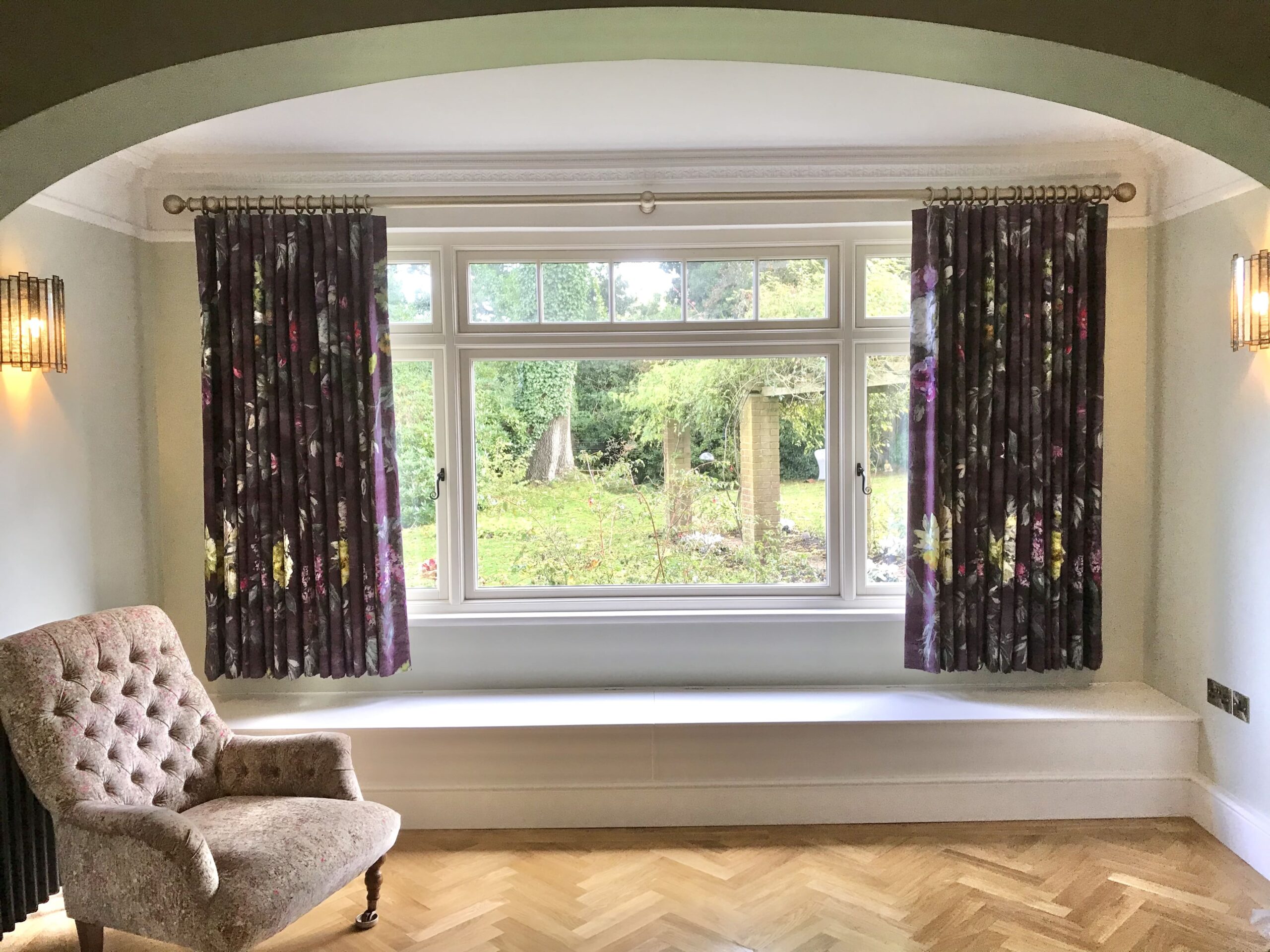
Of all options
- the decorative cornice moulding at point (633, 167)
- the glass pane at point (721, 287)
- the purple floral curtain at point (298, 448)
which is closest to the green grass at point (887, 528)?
the glass pane at point (721, 287)

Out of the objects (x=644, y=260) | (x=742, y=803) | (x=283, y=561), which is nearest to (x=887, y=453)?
(x=644, y=260)

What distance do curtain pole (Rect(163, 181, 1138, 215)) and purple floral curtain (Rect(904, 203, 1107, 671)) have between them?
0.06m

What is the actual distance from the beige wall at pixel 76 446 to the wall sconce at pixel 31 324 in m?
0.12

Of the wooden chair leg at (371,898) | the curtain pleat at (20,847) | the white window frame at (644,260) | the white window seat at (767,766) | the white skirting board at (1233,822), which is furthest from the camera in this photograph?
the white window frame at (644,260)

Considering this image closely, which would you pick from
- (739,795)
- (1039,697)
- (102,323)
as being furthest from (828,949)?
(102,323)

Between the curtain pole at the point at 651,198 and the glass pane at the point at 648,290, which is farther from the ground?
the curtain pole at the point at 651,198

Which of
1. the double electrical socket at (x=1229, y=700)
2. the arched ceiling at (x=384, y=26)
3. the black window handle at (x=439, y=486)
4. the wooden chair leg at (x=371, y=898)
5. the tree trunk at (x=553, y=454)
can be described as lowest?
the wooden chair leg at (x=371, y=898)

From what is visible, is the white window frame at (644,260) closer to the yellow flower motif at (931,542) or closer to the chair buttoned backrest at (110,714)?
the yellow flower motif at (931,542)

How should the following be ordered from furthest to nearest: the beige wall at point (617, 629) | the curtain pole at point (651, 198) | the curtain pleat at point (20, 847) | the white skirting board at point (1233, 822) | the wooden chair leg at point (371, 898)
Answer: the beige wall at point (617, 629) → the curtain pole at point (651, 198) → the white skirting board at point (1233, 822) → the wooden chair leg at point (371, 898) → the curtain pleat at point (20, 847)

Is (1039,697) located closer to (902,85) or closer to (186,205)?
(902,85)

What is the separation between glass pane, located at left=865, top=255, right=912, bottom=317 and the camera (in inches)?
141

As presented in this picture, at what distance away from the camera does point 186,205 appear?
10.8 feet

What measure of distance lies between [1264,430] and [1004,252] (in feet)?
3.54

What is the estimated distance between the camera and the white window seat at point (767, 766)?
313 cm
